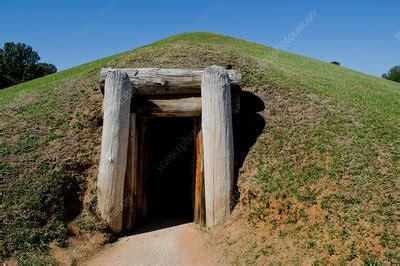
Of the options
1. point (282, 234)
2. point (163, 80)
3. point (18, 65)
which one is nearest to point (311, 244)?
point (282, 234)

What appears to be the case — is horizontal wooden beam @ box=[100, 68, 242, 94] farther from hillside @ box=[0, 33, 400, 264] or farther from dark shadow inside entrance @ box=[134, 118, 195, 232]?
dark shadow inside entrance @ box=[134, 118, 195, 232]

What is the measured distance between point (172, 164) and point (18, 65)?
146 feet

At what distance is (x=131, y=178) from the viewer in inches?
406

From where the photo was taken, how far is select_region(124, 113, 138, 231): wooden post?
10.2 m

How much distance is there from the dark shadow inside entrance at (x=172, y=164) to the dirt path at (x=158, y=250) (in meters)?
2.67

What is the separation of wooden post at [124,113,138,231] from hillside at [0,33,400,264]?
3.02 feet

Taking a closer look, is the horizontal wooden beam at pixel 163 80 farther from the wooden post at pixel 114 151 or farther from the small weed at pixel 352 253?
the small weed at pixel 352 253

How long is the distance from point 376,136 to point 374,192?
8.72 feet

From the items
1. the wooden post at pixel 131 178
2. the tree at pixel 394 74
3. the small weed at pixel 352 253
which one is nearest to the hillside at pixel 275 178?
the small weed at pixel 352 253

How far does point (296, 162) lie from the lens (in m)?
9.65

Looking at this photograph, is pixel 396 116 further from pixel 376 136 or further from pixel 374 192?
pixel 374 192

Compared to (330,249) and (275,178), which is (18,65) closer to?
(275,178)

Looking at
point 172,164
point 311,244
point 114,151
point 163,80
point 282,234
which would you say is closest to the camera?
point 311,244

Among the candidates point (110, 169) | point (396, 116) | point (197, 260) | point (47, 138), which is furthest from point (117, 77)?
point (396, 116)
